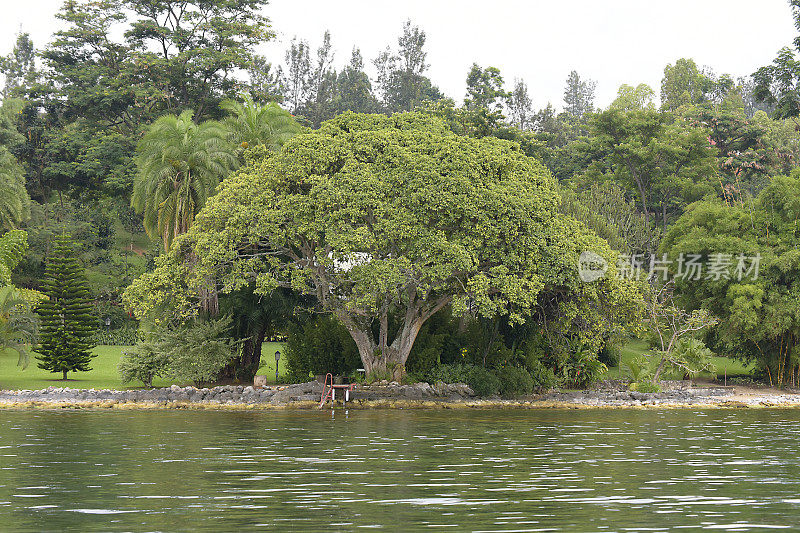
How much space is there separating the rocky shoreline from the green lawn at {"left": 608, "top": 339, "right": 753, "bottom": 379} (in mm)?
7874

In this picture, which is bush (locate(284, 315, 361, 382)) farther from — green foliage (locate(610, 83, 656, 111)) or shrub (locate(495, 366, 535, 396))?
green foliage (locate(610, 83, 656, 111))

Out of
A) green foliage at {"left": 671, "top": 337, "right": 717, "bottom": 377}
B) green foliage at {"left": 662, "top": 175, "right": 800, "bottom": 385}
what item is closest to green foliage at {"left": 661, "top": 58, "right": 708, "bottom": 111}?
green foliage at {"left": 662, "top": 175, "right": 800, "bottom": 385}

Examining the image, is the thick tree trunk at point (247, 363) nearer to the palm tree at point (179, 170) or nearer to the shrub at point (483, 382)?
the palm tree at point (179, 170)

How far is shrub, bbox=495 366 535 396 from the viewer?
36781mm

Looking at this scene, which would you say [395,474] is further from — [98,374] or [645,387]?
[98,374]

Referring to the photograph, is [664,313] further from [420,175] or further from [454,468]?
[454,468]

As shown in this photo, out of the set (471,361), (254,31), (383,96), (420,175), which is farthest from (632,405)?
(383,96)

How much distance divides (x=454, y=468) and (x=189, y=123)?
86.0ft

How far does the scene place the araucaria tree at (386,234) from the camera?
32531 millimetres

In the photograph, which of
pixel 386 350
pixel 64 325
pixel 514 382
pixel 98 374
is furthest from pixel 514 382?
pixel 64 325

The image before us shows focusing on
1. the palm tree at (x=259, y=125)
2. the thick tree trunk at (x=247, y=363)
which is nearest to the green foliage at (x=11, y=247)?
the thick tree trunk at (x=247, y=363)

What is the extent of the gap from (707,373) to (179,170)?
91.5 feet

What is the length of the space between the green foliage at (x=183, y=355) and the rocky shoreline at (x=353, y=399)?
3.81 ft

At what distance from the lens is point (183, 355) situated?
119 feet
